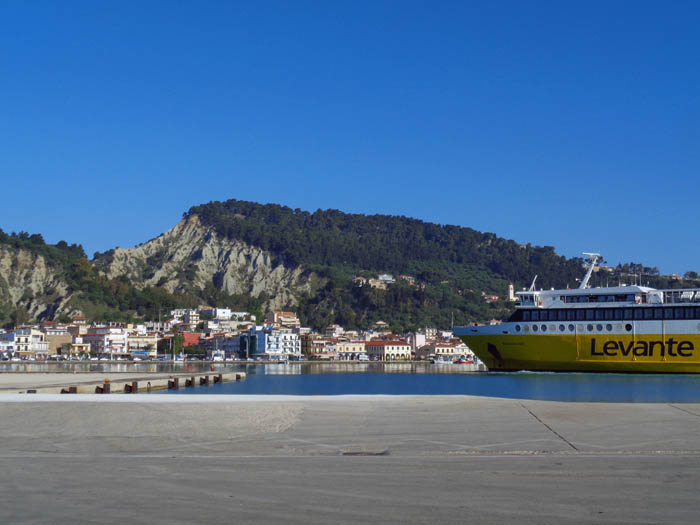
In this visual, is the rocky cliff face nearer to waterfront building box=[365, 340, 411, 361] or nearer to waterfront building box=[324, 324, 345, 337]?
waterfront building box=[324, 324, 345, 337]

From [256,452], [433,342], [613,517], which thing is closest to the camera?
[613,517]

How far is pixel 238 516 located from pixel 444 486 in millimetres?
2440

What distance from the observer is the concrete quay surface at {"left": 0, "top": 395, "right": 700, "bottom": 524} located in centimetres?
719

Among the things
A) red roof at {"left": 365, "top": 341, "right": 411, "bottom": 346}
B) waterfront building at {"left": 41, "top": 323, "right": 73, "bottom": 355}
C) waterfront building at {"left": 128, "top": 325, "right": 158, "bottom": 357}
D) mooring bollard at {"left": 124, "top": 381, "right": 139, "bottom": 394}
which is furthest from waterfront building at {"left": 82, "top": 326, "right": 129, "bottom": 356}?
mooring bollard at {"left": 124, "top": 381, "right": 139, "bottom": 394}

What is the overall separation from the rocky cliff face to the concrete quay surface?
18646 cm

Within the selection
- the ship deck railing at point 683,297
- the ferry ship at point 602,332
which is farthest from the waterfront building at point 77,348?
the ship deck railing at point 683,297

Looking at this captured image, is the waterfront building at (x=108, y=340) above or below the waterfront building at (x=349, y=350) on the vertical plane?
above

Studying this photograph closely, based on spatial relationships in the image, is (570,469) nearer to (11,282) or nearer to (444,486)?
(444,486)

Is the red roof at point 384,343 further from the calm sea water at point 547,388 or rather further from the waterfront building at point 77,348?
the calm sea water at point 547,388

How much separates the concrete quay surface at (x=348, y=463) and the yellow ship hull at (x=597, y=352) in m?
37.5

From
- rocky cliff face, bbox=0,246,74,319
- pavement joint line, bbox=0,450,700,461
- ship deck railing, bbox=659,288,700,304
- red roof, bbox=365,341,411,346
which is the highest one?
rocky cliff face, bbox=0,246,74,319

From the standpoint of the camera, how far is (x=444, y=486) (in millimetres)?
8461

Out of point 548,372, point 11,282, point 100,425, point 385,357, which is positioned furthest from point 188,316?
point 100,425

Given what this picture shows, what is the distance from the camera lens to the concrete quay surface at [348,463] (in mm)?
7188
